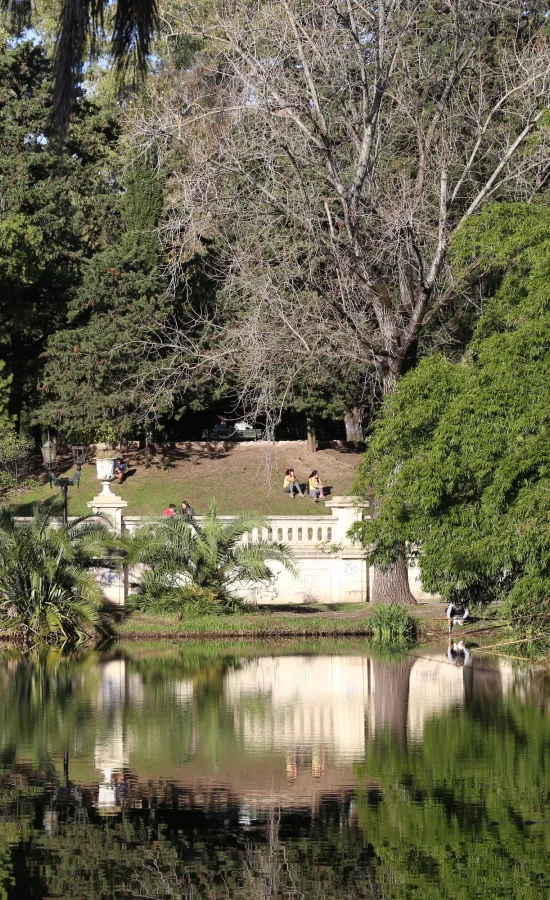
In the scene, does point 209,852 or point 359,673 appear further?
point 359,673

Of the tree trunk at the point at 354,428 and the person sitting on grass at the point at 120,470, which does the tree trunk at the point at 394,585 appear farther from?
the tree trunk at the point at 354,428

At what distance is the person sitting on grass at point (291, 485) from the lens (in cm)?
4641

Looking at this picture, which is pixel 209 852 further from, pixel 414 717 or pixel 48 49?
pixel 48 49

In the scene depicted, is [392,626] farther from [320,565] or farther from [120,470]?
[120,470]

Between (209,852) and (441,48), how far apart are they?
72.8 ft

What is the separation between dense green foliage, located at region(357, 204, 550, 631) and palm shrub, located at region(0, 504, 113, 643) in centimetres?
735

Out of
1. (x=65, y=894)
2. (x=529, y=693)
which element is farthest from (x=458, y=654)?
(x=65, y=894)

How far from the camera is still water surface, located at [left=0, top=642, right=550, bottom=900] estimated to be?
9305mm

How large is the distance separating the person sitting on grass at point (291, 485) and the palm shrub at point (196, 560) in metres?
19.2

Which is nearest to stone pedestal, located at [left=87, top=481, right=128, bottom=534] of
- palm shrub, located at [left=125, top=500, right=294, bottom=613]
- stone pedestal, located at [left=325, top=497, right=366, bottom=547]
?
palm shrub, located at [left=125, top=500, right=294, bottom=613]

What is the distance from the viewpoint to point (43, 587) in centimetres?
2456

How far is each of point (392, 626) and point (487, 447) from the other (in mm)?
9358

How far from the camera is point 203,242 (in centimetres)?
3616

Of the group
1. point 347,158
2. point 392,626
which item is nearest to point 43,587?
point 392,626
